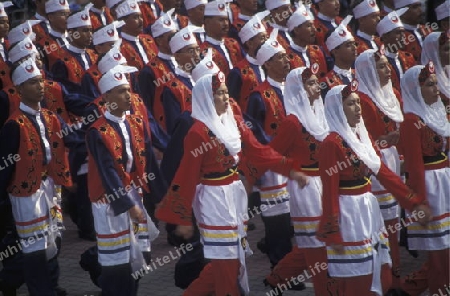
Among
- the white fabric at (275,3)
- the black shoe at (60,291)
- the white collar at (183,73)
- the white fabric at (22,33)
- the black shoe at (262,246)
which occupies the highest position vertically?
the white fabric at (22,33)

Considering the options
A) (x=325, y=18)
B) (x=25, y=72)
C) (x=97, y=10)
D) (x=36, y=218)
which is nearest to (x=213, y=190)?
(x=36, y=218)

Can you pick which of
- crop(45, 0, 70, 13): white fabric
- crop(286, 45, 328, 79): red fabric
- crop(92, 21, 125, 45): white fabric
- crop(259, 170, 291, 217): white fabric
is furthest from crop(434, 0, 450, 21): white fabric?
crop(45, 0, 70, 13): white fabric

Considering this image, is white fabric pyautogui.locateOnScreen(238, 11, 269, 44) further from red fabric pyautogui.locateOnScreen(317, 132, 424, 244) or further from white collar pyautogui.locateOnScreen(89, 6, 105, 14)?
red fabric pyautogui.locateOnScreen(317, 132, 424, 244)

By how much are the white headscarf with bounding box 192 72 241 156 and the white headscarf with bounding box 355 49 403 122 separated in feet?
4.73

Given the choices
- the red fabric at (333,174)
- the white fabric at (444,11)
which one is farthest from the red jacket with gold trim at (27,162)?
the white fabric at (444,11)

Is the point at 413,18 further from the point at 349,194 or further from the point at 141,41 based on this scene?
the point at 349,194

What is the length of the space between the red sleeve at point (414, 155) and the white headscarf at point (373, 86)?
0.66 meters

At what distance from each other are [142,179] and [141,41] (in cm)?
374

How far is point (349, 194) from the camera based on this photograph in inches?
309

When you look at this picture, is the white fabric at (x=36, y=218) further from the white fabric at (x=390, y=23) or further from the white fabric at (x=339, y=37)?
the white fabric at (x=390, y=23)

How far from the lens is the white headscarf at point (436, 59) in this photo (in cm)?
921

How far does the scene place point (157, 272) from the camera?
10.1m

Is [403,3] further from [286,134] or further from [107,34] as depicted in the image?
[286,134]

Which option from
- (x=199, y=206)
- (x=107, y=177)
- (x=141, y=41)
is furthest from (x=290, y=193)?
(x=141, y=41)
